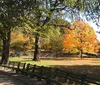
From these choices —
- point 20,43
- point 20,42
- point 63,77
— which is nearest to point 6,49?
point 63,77

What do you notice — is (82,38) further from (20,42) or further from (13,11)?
(13,11)

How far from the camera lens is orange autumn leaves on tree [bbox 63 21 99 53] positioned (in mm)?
70688

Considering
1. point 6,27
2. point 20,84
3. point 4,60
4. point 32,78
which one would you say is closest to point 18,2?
point 6,27

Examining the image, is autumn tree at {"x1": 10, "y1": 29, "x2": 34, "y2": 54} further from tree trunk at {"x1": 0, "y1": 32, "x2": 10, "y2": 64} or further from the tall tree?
the tall tree

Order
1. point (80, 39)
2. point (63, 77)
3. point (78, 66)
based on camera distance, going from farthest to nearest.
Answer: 1. point (80, 39)
2. point (78, 66)
3. point (63, 77)

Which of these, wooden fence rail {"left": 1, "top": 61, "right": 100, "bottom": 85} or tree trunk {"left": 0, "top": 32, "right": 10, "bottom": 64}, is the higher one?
tree trunk {"left": 0, "top": 32, "right": 10, "bottom": 64}

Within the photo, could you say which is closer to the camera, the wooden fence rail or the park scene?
the wooden fence rail

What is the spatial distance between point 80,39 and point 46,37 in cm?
3046

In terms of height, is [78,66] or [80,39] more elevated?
[80,39]

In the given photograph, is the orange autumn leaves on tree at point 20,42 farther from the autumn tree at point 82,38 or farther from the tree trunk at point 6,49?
the tree trunk at point 6,49

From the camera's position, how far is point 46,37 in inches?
1671

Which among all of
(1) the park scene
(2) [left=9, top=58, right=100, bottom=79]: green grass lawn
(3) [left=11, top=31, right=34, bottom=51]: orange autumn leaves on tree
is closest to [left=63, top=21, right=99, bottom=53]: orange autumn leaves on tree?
(1) the park scene

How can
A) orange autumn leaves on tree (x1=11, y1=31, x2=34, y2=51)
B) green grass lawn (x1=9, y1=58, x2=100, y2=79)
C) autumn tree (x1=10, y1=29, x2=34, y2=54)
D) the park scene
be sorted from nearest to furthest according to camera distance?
the park scene, green grass lawn (x1=9, y1=58, x2=100, y2=79), orange autumn leaves on tree (x1=11, y1=31, x2=34, y2=51), autumn tree (x1=10, y1=29, x2=34, y2=54)

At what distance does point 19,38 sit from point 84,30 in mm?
18868
